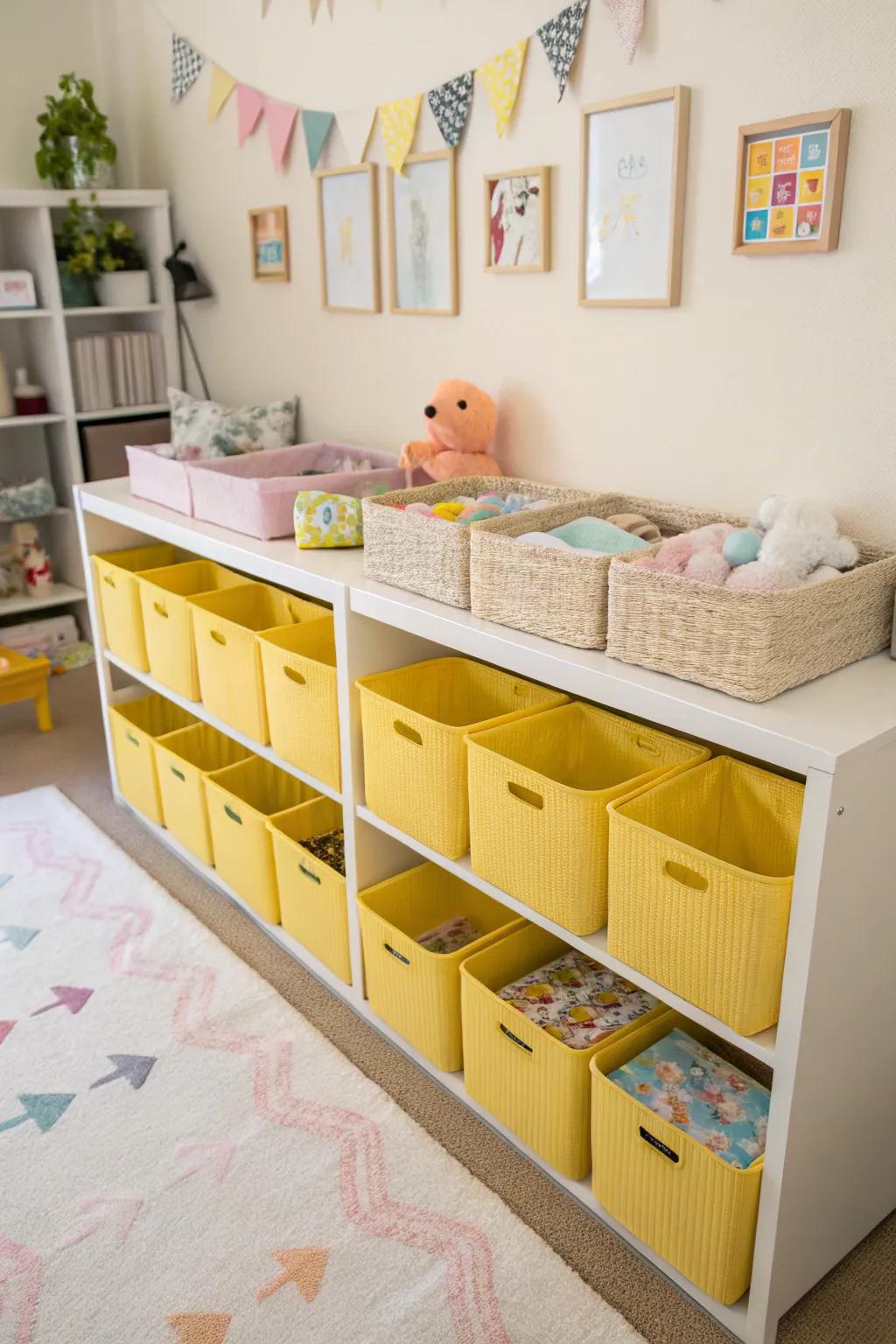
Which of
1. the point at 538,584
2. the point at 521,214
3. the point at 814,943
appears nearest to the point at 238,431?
the point at 521,214

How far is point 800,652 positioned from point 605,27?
3.74 feet

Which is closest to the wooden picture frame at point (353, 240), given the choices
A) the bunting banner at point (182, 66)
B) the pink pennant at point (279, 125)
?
the pink pennant at point (279, 125)

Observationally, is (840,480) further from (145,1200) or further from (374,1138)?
(145,1200)

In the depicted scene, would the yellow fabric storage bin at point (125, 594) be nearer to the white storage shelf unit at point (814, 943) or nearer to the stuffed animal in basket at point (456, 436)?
the stuffed animal in basket at point (456, 436)

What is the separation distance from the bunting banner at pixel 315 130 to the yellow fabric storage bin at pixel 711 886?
5.78 feet

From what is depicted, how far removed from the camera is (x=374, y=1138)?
1.73 meters

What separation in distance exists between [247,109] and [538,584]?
1.85m

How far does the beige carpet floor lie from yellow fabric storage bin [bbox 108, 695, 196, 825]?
0.10 m

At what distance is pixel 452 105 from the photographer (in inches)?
82.8

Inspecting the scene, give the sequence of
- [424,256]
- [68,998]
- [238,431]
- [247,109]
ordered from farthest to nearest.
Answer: [238,431] < [247,109] < [424,256] < [68,998]

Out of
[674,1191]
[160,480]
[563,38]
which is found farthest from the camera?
[160,480]

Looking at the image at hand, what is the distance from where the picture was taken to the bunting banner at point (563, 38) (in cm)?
182

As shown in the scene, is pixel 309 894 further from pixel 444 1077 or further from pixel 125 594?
pixel 125 594

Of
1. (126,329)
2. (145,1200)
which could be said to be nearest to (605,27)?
(145,1200)
